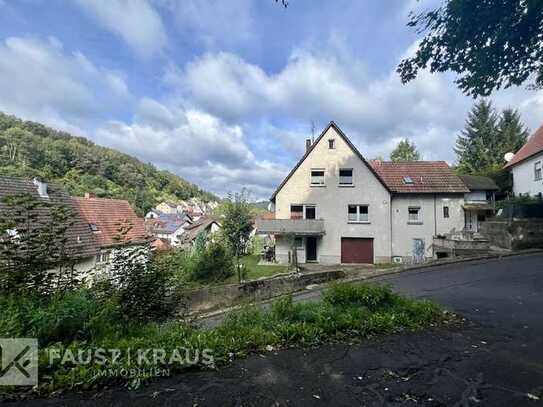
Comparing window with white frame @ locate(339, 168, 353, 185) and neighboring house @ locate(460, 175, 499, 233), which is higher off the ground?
window with white frame @ locate(339, 168, 353, 185)

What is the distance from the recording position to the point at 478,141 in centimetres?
3981

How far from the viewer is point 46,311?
3.50 metres

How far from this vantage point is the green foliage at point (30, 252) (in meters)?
3.97

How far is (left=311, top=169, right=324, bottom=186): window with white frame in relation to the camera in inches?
898

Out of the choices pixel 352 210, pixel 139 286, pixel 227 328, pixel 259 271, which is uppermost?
pixel 352 210

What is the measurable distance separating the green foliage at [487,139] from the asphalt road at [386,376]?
4088 centimetres

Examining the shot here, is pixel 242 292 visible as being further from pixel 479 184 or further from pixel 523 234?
pixel 479 184

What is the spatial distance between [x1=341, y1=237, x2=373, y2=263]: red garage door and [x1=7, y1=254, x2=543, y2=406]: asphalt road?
1699 centimetres

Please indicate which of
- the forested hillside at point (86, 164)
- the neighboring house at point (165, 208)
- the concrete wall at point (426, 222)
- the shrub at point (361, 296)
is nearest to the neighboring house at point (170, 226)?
the forested hillside at point (86, 164)

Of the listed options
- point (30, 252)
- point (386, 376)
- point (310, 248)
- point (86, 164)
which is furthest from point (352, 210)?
point (86, 164)

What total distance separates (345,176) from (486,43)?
18423 millimetres

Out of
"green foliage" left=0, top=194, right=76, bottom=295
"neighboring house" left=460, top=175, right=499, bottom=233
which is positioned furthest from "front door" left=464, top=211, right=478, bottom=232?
"green foliage" left=0, top=194, right=76, bottom=295

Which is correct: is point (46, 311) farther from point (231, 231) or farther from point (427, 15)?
point (231, 231)

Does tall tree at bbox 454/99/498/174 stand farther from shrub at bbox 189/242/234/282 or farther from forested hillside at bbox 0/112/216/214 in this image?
forested hillside at bbox 0/112/216/214
